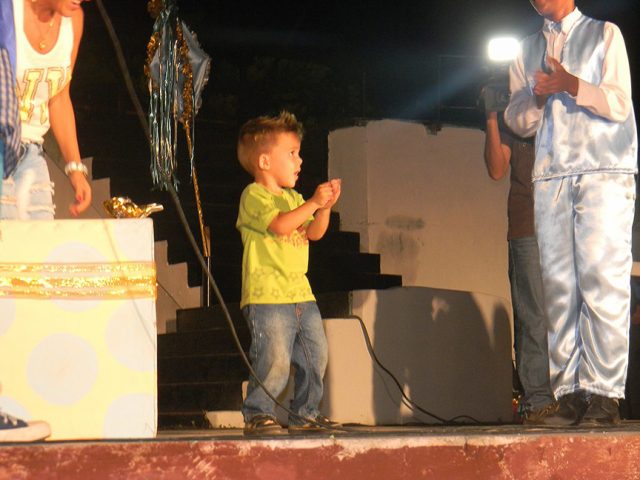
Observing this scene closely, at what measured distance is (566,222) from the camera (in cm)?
377

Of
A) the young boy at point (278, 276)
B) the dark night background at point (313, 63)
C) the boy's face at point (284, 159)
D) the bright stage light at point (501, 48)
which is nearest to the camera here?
the young boy at point (278, 276)

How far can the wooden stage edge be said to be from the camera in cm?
264

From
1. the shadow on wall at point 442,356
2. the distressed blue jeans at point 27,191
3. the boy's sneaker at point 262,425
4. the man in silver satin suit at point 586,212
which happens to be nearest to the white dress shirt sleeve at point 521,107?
the man in silver satin suit at point 586,212

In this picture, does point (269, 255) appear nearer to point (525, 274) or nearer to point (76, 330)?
point (76, 330)

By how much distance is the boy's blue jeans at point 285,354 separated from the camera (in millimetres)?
3951

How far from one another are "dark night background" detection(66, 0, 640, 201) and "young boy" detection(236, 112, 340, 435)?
374 cm

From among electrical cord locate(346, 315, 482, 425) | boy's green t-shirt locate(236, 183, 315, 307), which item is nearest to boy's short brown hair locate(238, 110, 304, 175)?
boy's green t-shirt locate(236, 183, 315, 307)

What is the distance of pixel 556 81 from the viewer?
146 inches

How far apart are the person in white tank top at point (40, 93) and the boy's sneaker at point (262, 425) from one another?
88 cm

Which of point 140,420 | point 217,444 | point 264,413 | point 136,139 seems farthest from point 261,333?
point 136,139

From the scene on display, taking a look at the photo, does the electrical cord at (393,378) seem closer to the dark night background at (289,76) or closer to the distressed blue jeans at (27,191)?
the dark night background at (289,76)

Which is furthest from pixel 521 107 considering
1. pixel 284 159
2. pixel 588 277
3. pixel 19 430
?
pixel 19 430

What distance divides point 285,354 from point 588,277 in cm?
97

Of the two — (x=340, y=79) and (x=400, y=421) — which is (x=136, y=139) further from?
(x=400, y=421)
